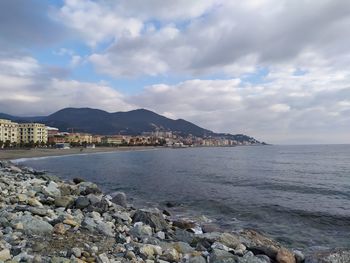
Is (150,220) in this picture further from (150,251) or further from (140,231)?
(150,251)

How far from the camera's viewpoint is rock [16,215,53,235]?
778 cm

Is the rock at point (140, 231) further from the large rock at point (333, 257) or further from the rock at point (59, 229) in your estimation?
the large rock at point (333, 257)

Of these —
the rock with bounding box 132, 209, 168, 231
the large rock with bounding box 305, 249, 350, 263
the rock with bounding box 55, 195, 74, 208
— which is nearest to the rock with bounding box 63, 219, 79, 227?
the rock with bounding box 132, 209, 168, 231

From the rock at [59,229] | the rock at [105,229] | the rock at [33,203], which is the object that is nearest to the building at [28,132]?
the rock at [33,203]

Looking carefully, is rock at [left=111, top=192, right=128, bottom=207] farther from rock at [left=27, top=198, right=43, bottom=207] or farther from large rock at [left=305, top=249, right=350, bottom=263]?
large rock at [left=305, top=249, right=350, bottom=263]

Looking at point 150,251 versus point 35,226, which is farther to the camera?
point 35,226

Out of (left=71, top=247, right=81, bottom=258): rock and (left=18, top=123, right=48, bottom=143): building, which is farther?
(left=18, top=123, right=48, bottom=143): building

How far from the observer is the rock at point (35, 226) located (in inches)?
306

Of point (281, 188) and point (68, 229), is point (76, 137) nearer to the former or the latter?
point (281, 188)

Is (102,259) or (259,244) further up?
(102,259)

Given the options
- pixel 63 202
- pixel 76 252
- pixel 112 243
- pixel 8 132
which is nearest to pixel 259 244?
pixel 112 243

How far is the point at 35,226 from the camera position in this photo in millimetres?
7957

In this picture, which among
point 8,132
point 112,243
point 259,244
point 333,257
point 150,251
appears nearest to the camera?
point 333,257

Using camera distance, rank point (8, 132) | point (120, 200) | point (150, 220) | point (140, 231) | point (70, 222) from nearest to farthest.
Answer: point (70, 222), point (140, 231), point (150, 220), point (120, 200), point (8, 132)
